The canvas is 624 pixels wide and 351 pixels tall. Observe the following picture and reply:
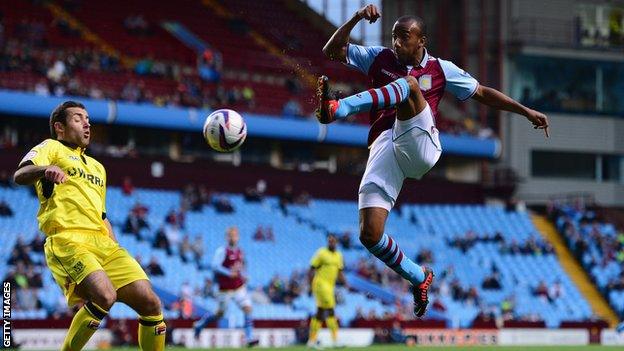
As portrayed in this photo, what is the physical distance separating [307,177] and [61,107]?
28.8m

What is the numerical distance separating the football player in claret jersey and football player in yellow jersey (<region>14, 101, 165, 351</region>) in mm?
2283

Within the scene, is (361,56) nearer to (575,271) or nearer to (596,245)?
(575,271)

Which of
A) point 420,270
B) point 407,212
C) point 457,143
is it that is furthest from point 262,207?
point 420,270

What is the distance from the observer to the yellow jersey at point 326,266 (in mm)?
23875

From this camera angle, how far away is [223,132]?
11766mm

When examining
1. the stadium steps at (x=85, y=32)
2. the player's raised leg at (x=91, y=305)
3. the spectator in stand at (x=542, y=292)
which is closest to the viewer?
the player's raised leg at (x=91, y=305)

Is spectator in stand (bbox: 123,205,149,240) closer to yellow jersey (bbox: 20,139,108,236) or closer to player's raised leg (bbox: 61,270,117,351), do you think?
yellow jersey (bbox: 20,139,108,236)

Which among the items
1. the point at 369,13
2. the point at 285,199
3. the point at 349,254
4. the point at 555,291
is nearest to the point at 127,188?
the point at 285,199

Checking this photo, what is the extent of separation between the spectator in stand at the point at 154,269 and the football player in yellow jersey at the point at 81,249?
19496 mm

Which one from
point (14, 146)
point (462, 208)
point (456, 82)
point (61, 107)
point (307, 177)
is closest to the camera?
point (61, 107)

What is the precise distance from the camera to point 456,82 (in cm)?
1158

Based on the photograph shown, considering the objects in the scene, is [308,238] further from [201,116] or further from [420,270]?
[420,270]

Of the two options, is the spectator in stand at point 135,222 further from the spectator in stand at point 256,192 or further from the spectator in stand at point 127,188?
the spectator in stand at point 256,192

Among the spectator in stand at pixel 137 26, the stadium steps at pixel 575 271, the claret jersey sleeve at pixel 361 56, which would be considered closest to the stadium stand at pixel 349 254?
the stadium steps at pixel 575 271
